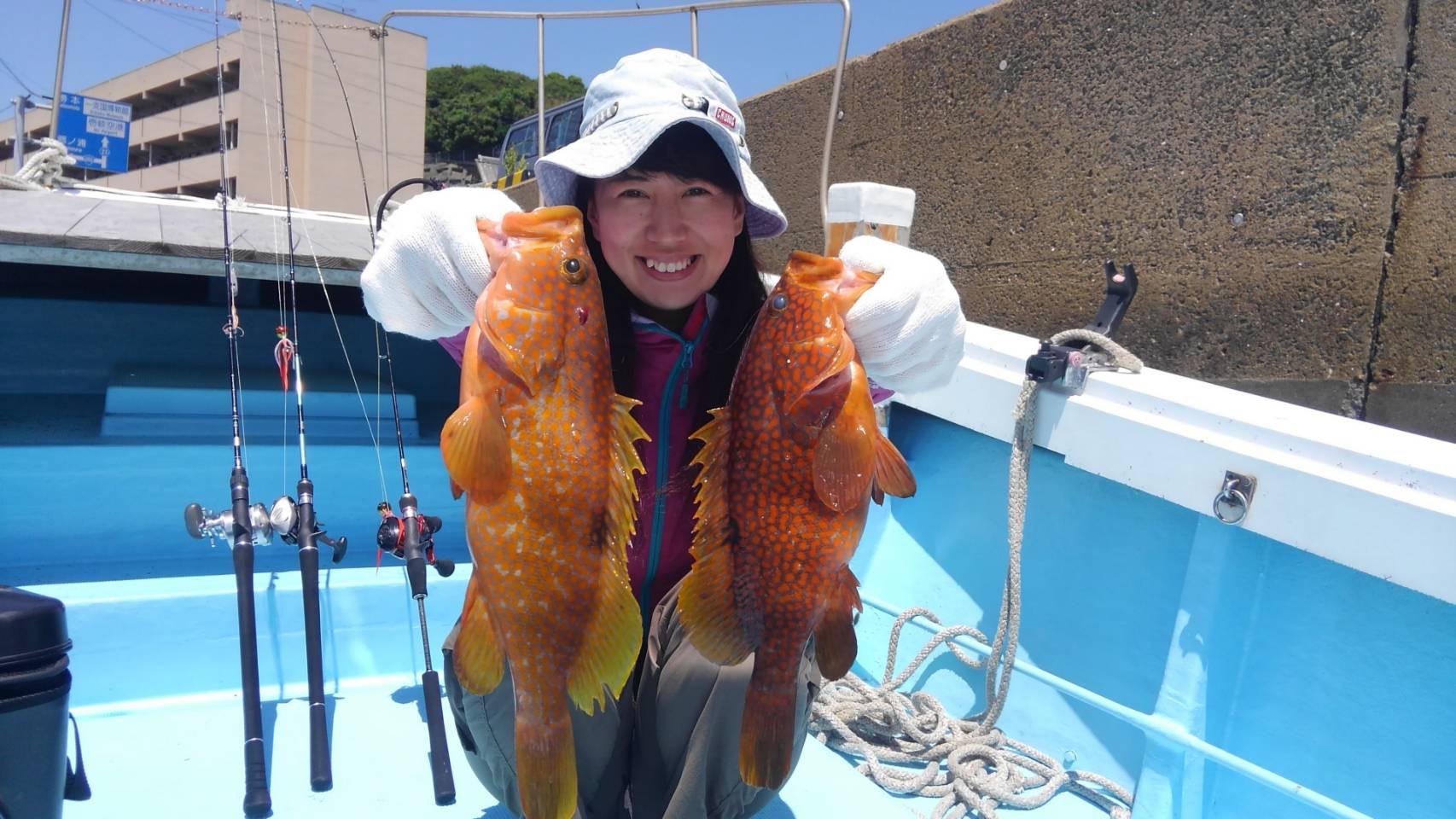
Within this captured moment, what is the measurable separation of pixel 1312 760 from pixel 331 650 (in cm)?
336

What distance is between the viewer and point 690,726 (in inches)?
76.0

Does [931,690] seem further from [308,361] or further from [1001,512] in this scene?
[308,361]

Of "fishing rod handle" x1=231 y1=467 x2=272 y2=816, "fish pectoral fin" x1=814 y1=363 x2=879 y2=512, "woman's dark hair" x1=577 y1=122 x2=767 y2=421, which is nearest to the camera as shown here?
"fish pectoral fin" x1=814 y1=363 x2=879 y2=512

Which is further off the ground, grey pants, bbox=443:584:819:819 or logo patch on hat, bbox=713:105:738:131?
logo patch on hat, bbox=713:105:738:131

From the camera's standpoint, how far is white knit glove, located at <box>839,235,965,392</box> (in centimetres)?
179

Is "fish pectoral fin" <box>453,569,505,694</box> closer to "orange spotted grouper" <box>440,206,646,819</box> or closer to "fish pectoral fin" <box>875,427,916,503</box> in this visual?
"orange spotted grouper" <box>440,206,646,819</box>

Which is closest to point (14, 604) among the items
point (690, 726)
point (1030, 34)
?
point (690, 726)

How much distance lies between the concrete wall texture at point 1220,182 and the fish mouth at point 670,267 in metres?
3.34

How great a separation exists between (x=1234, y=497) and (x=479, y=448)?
2.08 metres

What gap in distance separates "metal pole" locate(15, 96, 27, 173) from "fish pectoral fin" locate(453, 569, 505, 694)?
7790 mm

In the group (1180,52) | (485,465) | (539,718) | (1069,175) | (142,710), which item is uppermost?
(1180,52)

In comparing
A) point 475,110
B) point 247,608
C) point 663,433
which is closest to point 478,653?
point 663,433

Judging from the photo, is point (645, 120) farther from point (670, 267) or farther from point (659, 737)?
point (659, 737)

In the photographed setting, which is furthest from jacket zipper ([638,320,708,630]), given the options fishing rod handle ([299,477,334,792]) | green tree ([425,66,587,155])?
green tree ([425,66,587,155])
